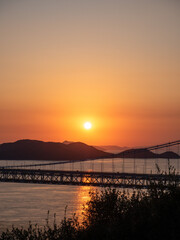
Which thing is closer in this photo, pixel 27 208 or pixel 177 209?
pixel 177 209

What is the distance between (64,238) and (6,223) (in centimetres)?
5281

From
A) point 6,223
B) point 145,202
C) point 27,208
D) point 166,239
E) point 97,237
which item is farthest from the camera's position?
point 27,208

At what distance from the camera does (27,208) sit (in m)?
94.6

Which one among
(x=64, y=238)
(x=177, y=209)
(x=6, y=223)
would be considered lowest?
(x=6, y=223)

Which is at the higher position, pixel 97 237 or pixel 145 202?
pixel 145 202

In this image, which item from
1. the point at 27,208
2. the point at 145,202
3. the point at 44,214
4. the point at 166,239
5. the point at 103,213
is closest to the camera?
the point at 166,239

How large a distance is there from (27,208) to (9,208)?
4139 millimetres

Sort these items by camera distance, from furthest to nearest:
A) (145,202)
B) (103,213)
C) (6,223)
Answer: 1. (6,223)
2. (103,213)
3. (145,202)

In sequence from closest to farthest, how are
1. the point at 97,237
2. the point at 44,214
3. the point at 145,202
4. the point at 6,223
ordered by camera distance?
1. the point at 97,237
2. the point at 145,202
3. the point at 6,223
4. the point at 44,214

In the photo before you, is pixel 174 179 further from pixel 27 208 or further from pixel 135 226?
pixel 27 208

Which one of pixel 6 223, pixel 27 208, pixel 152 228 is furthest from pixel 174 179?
pixel 27 208

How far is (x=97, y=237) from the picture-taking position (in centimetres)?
2442

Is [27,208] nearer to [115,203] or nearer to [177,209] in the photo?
[115,203]

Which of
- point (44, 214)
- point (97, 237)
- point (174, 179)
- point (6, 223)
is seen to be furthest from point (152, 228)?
point (44, 214)
